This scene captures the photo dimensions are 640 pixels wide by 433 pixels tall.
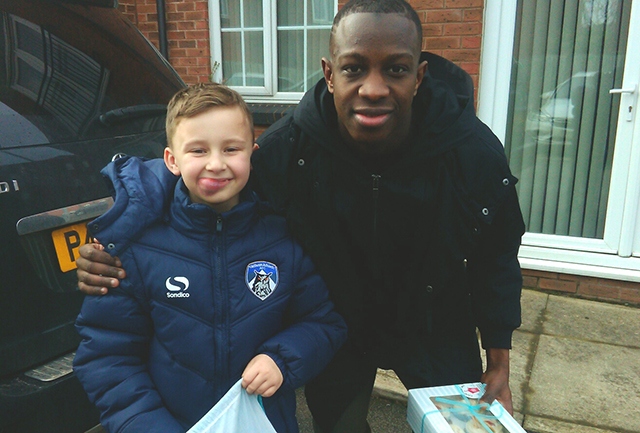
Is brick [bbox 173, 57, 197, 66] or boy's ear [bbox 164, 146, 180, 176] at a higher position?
brick [bbox 173, 57, 197, 66]

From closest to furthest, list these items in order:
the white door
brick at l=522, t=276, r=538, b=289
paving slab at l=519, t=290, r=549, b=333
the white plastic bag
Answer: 1. the white plastic bag
2. paving slab at l=519, t=290, r=549, b=333
3. the white door
4. brick at l=522, t=276, r=538, b=289

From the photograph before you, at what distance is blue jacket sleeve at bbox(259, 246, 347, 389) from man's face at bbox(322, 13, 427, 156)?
42 cm

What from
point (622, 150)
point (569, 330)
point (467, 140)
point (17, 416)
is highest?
point (467, 140)

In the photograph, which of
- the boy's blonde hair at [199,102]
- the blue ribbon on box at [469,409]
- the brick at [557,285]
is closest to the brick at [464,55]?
the brick at [557,285]

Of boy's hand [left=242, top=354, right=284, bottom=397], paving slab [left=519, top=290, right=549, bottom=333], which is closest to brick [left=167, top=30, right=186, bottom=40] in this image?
paving slab [left=519, top=290, right=549, bottom=333]

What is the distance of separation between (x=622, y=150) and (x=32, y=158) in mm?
3742

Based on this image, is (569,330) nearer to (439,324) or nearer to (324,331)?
(439,324)

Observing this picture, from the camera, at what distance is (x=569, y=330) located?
3.64 meters

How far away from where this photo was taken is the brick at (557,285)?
4.13 m

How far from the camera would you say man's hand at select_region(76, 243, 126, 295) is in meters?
1.43

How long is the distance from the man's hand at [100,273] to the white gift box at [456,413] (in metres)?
0.89

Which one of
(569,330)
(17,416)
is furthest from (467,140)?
(569,330)

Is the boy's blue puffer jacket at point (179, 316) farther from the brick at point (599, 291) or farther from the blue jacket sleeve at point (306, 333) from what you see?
the brick at point (599, 291)

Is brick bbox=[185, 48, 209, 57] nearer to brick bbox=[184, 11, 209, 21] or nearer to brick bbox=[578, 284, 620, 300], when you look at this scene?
brick bbox=[184, 11, 209, 21]
